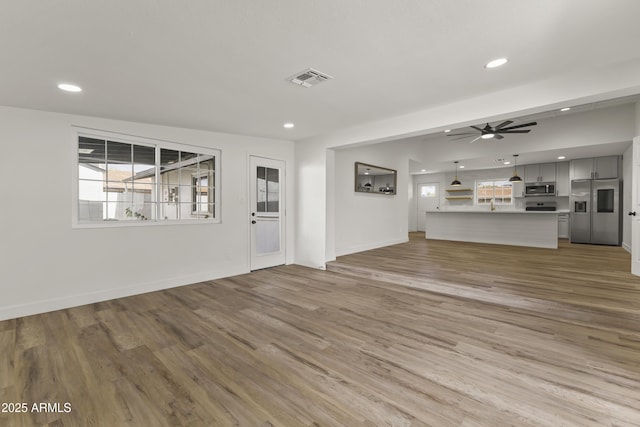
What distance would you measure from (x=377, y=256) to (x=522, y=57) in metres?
4.20

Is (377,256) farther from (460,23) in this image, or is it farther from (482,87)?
(460,23)

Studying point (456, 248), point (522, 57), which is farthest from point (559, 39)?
point (456, 248)

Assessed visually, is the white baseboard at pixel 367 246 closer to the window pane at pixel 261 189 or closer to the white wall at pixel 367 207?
the white wall at pixel 367 207

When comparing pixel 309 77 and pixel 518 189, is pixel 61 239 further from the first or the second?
pixel 518 189

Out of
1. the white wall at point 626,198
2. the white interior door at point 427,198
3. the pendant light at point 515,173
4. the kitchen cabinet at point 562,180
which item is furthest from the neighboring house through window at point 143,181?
the kitchen cabinet at point 562,180

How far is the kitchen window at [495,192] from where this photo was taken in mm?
9805

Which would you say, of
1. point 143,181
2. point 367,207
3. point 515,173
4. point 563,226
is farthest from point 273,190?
point 563,226

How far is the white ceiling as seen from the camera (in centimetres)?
176

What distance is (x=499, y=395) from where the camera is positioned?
1818 mm

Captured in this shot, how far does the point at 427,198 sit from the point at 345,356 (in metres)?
10.1

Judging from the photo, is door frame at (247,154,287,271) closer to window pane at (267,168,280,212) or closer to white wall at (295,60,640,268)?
window pane at (267,168,280,212)

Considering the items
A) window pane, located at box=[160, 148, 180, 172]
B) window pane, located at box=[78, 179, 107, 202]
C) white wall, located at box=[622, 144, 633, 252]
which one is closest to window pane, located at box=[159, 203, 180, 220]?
window pane, located at box=[160, 148, 180, 172]

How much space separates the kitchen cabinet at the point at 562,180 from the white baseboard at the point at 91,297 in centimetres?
988

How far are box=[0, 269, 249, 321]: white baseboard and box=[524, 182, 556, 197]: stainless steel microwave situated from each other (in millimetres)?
9615
